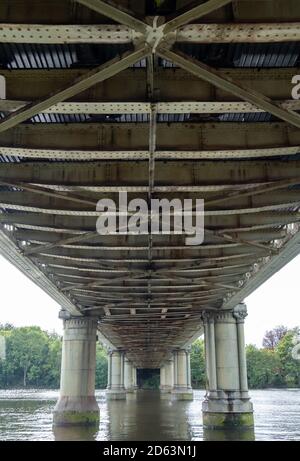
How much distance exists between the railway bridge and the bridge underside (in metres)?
0.03

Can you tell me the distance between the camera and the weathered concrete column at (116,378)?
72.9m

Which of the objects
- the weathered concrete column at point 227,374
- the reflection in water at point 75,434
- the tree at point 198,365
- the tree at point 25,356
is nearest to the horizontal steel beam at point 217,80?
the reflection in water at point 75,434

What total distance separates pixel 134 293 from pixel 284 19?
22023 millimetres

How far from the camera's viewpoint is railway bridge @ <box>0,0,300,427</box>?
8.17 m

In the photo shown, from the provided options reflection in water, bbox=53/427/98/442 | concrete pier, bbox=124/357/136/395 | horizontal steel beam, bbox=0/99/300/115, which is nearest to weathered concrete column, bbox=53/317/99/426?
reflection in water, bbox=53/427/98/442

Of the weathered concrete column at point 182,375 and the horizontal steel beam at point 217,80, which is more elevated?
the horizontal steel beam at point 217,80

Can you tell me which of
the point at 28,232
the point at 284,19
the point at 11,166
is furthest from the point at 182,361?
the point at 284,19

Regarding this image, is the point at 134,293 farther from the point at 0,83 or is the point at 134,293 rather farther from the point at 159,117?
the point at 0,83

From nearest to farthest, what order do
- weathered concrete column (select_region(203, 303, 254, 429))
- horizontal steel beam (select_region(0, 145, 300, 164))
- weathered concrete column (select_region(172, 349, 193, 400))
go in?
horizontal steel beam (select_region(0, 145, 300, 164))
weathered concrete column (select_region(203, 303, 254, 429))
weathered concrete column (select_region(172, 349, 193, 400))

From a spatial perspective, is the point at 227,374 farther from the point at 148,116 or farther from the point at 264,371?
the point at 264,371

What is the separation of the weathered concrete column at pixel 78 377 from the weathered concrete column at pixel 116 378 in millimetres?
38739

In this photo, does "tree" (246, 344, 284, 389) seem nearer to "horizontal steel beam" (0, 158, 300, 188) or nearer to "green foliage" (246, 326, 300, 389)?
"green foliage" (246, 326, 300, 389)

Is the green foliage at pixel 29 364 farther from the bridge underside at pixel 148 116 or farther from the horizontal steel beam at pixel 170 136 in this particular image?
the horizontal steel beam at pixel 170 136
